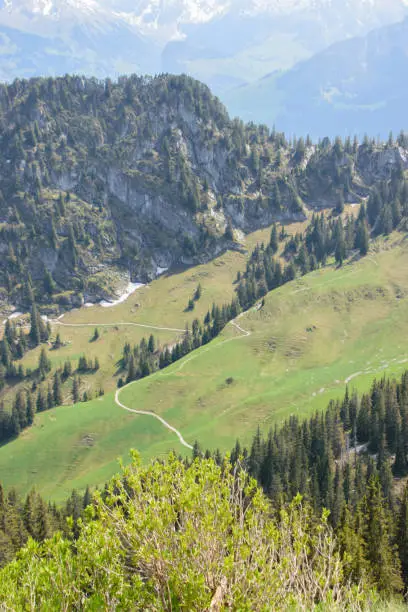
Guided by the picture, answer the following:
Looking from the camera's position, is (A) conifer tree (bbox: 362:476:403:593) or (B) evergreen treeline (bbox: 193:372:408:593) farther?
(B) evergreen treeline (bbox: 193:372:408:593)

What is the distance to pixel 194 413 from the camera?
Answer: 636 feet

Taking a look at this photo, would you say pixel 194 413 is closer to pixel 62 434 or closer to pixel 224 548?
pixel 62 434

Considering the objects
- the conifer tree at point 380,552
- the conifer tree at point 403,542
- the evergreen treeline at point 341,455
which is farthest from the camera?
the evergreen treeline at point 341,455

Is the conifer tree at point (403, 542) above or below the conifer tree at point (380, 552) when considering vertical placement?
below

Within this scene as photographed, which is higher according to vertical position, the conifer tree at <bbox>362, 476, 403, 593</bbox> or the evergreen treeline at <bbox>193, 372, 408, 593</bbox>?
the conifer tree at <bbox>362, 476, 403, 593</bbox>

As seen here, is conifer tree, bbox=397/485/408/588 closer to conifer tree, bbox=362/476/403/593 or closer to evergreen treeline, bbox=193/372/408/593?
conifer tree, bbox=362/476/403/593

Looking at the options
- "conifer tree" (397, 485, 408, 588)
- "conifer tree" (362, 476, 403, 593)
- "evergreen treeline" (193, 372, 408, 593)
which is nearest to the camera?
Result: "conifer tree" (362, 476, 403, 593)

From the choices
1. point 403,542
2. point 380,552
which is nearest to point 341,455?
point 403,542

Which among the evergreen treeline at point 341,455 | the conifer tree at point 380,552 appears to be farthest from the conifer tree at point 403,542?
the evergreen treeline at point 341,455

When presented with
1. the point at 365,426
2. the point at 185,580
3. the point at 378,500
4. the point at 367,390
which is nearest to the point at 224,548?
the point at 185,580

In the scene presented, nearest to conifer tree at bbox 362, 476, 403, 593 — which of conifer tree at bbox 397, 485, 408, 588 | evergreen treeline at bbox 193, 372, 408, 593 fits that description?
conifer tree at bbox 397, 485, 408, 588

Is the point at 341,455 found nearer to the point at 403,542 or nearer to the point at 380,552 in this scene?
the point at 403,542

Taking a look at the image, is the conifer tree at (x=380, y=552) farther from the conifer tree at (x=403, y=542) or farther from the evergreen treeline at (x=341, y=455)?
the evergreen treeline at (x=341, y=455)

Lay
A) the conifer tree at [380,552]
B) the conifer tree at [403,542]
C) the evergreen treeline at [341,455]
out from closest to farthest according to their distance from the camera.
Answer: the conifer tree at [380,552], the conifer tree at [403,542], the evergreen treeline at [341,455]
